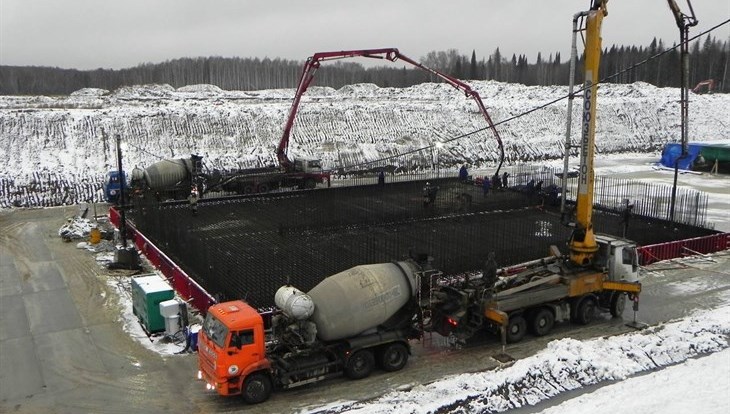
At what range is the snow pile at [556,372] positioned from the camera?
1080 centimetres

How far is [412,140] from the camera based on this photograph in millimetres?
49938

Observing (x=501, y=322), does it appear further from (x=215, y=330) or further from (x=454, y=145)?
(x=454, y=145)

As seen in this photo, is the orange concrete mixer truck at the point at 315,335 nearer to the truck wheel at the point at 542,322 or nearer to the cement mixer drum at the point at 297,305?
the cement mixer drum at the point at 297,305

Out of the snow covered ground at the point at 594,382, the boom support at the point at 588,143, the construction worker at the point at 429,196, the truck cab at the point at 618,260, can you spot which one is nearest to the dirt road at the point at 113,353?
the snow covered ground at the point at 594,382

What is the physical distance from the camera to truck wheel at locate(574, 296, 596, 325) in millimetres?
14812

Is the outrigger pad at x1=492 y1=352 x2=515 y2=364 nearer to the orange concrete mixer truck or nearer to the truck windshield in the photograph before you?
the orange concrete mixer truck

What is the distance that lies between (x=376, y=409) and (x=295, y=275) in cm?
733

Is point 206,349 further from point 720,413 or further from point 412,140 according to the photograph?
point 412,140

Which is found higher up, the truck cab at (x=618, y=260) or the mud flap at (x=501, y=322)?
the truck cab at (x=618, y=260)

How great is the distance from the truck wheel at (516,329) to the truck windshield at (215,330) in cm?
662

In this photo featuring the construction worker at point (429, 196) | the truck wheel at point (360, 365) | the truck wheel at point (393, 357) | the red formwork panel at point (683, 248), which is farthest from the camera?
the construction worker at point (429, 196)

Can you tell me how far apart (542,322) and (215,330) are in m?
7.82

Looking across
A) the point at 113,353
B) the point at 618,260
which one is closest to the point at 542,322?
the point at 618,260

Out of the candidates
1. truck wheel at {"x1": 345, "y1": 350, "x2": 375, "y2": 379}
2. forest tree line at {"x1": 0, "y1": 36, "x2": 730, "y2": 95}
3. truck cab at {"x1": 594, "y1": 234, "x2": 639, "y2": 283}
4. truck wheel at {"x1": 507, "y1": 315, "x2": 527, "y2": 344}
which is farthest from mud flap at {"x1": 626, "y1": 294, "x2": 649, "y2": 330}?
forest tree line at {"x1": 0, "y1": 36, "x2": 730, "y2": 95}
